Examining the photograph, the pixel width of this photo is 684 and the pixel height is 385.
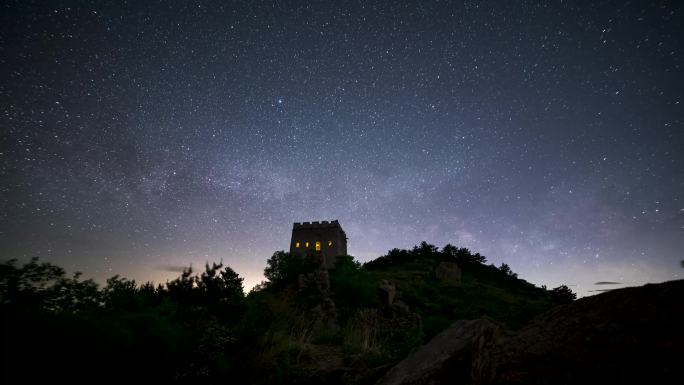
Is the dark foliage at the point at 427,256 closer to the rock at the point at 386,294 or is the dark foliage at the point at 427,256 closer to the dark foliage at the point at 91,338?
the rock at the point at 386,294

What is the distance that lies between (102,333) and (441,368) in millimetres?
3990

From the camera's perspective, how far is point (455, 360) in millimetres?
3557

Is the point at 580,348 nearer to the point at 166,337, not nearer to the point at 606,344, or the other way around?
the point at 606,344

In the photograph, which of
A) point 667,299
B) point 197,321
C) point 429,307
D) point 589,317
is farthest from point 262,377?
point 429,307

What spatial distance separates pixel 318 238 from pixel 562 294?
113 feet

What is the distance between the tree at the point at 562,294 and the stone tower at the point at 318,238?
29.5 meters

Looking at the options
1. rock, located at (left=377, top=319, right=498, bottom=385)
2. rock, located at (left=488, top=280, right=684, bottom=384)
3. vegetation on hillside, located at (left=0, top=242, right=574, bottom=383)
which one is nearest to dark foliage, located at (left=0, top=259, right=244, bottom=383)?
vegetation on hillside, located at (left=0, top=242, right=574, bottom=383)

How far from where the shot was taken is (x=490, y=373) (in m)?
3.40

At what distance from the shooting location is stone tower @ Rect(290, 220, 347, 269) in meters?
46.9

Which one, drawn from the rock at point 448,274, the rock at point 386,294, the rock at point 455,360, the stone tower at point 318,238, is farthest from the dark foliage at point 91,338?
the stone tower at point 318,238

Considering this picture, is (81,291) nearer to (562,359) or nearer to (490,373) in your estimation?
(490,373)

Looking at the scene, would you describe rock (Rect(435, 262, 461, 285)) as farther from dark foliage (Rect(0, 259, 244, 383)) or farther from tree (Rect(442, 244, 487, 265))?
dark foliage (Rect(0, 259, 244, 383))

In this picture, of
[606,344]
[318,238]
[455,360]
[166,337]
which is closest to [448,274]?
[318,238]

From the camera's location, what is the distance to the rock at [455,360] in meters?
3.45
